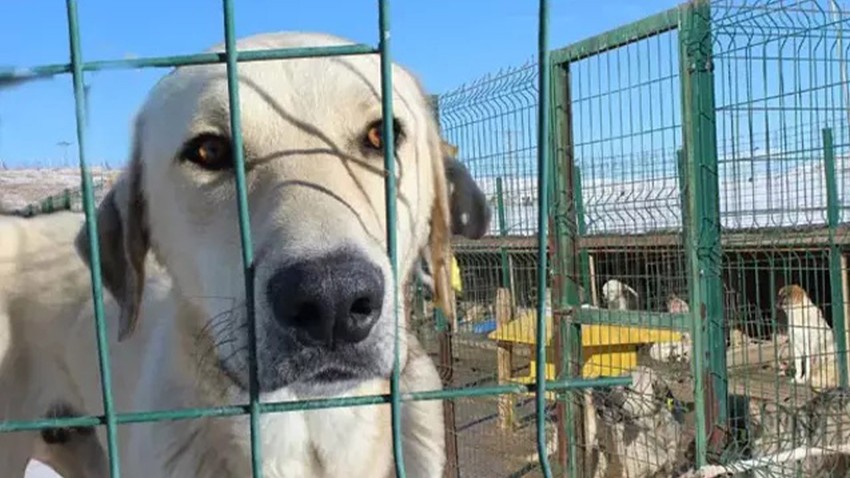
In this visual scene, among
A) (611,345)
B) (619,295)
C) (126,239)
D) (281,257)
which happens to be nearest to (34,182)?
(619,295)

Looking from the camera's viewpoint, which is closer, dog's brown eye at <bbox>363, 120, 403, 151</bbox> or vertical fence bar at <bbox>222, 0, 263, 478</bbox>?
vertical fence bar at <bbox>222, 0, 263, 478</bbox>

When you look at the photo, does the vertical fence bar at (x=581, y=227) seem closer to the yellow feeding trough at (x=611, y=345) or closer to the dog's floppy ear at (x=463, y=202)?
the yellow feeding trough at (x=611, y=345)

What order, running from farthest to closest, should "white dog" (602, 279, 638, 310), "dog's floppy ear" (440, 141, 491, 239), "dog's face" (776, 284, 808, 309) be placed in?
1. "white dog" (602, 279, 638, 310)
2. "dog's face" (776, 284, 808, 309)
3. "dog's floppy ear" (440, 141, 491, 239)

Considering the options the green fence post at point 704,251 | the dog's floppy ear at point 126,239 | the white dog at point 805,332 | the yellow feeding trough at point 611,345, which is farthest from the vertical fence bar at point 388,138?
the white dog at point 805,332

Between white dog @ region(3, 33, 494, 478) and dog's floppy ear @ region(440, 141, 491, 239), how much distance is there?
3cm

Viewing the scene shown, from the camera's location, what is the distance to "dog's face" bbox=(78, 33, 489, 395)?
1.51m

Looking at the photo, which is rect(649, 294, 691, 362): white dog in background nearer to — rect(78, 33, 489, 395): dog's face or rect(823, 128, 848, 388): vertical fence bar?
rect(823, 128, 848, 388): vertical fence bar

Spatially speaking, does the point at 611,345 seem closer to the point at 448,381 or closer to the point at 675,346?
the point at 675,346

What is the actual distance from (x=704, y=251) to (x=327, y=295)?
3.80 m

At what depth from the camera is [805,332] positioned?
657cm

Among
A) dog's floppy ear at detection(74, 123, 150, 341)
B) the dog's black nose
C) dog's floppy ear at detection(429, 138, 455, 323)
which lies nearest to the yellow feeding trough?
dog's floppy ear at detection(429, 138, 455, 323)

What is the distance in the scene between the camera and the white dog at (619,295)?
6.40 metres

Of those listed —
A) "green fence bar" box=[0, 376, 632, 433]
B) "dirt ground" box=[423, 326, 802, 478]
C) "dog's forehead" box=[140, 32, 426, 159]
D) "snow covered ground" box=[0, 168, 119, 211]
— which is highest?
"snow covered ground" box=[0, 168, 119, 211]

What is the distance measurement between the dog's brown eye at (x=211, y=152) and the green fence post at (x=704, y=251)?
3248 millimetres
